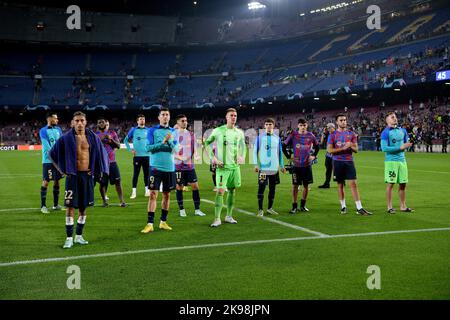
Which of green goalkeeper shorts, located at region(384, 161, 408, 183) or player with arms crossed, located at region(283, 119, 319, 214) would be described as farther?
player with arms crossed, located at region(283, 119, 319, 214)

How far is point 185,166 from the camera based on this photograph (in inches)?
449

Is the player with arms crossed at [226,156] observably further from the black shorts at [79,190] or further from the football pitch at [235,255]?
the black shorts at [79,190]

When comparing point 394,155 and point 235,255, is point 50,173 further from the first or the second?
point 394,155

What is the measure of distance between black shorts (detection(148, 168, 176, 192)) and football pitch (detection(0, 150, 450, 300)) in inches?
35.1

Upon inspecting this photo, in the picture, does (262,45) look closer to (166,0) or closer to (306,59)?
(306,59)

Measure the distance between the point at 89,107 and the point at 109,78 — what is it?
8.91 metres

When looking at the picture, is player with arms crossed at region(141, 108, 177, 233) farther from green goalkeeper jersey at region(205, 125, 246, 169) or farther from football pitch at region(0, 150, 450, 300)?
green goalkeeper jersey at region(205, 125, 246, 169)

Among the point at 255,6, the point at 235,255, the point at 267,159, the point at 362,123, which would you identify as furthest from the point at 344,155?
the point at 255,6

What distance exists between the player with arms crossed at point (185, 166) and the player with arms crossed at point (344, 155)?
11.0ft

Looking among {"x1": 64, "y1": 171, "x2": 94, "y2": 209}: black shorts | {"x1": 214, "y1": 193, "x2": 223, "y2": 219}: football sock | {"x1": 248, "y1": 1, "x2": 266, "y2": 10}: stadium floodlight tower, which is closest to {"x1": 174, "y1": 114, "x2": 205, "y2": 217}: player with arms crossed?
{"x1": 214, "y1": 193, "x2": 223, "y2": 219}: football sock

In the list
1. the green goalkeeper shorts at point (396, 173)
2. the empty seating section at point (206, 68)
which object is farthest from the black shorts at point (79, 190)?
the empty seating section at point (206, 68)

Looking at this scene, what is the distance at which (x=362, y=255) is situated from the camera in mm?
6812

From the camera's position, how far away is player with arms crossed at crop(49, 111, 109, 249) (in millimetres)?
7641

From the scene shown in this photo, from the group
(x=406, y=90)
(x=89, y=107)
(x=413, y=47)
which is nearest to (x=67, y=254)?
(x=406, y=90)
